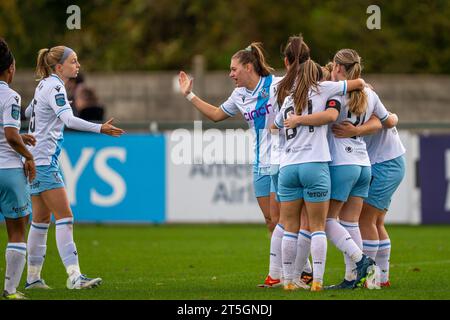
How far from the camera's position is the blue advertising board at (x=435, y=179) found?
18.5 m

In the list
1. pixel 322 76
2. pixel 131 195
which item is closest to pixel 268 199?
pixel 322 76

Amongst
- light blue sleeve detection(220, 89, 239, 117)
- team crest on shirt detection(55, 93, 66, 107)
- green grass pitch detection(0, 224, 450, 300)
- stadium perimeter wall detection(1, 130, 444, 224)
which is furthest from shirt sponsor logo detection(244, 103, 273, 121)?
stadium perimeter wall detection(1, 130, 444, 224)

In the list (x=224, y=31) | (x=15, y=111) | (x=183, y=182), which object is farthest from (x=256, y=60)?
(x=224, y=31)

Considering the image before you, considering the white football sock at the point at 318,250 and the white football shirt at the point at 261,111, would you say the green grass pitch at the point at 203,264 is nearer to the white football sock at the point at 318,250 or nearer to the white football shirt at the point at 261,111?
the white football sock at the point at 318,250

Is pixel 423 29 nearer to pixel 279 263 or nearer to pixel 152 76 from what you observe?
pixel 152 76

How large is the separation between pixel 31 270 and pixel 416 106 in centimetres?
1597

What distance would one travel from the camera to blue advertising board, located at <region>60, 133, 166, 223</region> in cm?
1856

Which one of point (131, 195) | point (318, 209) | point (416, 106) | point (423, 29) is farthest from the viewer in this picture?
point (423, 29)

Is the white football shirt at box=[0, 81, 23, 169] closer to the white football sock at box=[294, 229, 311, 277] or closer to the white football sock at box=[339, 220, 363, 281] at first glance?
the white football sock at box=[294, 229, 311, 277]

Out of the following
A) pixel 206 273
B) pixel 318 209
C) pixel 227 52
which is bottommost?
pixel 206 273

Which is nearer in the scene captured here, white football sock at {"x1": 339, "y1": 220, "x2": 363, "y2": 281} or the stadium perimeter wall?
white football sock at {"x1": 339, "y1": 220, "x2": 363, "y2": 281}

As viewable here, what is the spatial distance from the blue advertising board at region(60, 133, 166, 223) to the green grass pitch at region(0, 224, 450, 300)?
300 mm

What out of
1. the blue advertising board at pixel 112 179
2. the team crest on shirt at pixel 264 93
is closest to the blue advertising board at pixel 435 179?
the blue advertising board at pixel 112 179
